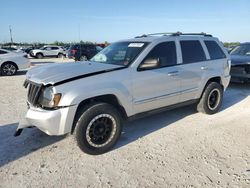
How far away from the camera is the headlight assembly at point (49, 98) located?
336cm

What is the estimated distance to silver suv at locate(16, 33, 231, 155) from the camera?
3453mm

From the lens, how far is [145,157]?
12.1 ft

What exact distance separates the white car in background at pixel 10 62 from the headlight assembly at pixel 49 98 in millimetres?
9824

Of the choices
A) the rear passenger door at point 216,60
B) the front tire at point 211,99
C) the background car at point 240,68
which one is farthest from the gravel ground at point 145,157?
the background car at point 240,68

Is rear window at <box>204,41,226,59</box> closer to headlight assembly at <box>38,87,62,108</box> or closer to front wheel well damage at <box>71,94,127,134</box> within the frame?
front wheel well damage at <box>71,94,127,134</box>

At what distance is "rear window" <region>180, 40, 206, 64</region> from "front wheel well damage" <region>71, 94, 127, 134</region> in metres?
1.77

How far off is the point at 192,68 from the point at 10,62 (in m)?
10.3

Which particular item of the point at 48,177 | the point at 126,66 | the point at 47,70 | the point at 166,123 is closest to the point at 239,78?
the point at 166,123

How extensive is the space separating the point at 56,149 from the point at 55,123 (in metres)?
0.74

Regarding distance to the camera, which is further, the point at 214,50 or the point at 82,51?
the point at 82,51

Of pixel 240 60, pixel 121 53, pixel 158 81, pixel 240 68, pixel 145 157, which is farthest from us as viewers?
pixel 240 60

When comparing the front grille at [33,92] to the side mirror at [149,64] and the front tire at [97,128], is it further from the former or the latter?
the side mirror at [149,64]

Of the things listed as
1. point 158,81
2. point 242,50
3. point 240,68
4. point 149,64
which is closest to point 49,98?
point 149,64

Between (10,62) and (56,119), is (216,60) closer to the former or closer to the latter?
(56,119)
